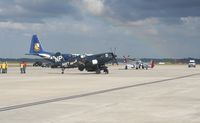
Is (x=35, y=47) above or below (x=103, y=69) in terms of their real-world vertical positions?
above

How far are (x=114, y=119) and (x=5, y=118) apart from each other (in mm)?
3079

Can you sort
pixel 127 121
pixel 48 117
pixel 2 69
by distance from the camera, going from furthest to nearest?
pixel 2 69
pixel 48 117
pixel 127 121

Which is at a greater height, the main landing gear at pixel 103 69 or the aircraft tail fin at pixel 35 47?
the aircraft tail fin at pixel 35 47

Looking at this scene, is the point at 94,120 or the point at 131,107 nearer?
the point at 94,120

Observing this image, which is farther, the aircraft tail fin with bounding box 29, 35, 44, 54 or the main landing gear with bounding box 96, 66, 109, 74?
the aircraft tail fin with bounding box 29, 35, 44, 54

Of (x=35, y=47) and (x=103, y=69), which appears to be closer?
(x=103, y=69)

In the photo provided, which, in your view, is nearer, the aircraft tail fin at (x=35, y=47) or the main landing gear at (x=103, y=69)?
the main landing gear at (x=103, y=69)

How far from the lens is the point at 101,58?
58.0m

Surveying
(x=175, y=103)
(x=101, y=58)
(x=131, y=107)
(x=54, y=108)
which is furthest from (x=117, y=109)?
(x=101, y=58)

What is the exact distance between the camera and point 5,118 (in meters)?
13.0

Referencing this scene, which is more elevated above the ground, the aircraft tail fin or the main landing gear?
the aircraft tail fin

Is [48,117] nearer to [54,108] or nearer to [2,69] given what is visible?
[54,108]

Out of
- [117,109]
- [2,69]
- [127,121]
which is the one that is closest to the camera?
[127,121]

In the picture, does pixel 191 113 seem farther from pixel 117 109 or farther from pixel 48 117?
pixel 48 117
